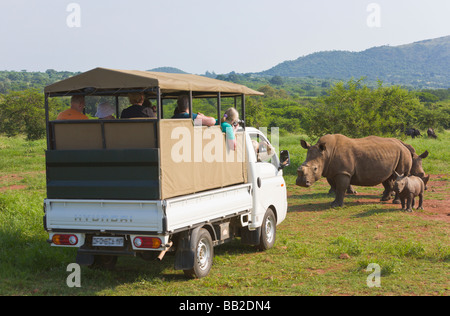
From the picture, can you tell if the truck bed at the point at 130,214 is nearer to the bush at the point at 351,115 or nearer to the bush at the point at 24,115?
the bush at the point at 351,115

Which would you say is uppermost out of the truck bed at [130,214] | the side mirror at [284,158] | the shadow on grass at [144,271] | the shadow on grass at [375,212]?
the side mirror at [284,158]

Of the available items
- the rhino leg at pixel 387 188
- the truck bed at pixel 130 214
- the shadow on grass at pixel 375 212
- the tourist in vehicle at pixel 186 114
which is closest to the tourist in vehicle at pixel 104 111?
the tourist in vehicle at pixel 186 114

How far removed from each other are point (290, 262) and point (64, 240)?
3.43 meters

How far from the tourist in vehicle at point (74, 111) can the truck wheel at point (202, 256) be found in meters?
2.36

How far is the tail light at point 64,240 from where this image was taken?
6828 millimetres

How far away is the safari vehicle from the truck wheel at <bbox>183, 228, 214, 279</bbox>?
0.04 ft

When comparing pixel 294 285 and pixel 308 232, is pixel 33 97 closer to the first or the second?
pixel 308 232

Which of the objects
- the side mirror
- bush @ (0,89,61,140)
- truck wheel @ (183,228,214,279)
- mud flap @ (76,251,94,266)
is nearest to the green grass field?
truck wheel @ (183,228,214,279)

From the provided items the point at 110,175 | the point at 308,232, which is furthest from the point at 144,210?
the point at 308,232

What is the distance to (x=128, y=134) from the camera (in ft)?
21.9

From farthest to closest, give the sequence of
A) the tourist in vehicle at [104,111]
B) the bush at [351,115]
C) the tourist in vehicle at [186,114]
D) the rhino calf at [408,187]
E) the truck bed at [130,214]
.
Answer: the bush at [351,115] → the rhino calf at [408,187] → the tourist in vehicle at [104,111] → the tourist in vehicle at [186,114] → the truck bed at [130,214]

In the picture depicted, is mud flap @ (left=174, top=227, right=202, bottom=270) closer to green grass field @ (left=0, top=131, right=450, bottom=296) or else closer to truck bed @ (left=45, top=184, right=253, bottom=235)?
truck bed @ (left=45, top=184, right=253, bottom=235)

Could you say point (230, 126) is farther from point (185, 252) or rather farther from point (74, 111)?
point (74, 111)

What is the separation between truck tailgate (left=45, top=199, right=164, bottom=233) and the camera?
6.36m
